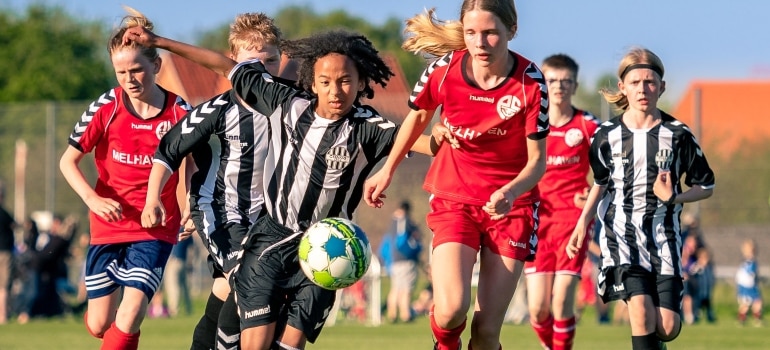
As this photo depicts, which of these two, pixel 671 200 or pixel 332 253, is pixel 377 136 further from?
pixel 671 200

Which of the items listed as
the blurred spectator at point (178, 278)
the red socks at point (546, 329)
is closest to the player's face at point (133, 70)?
the red socks at point (546, 329)

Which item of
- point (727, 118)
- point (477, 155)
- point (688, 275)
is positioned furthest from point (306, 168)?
point (727, 118)

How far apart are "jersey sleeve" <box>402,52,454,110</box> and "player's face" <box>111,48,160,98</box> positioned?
179 centimetres

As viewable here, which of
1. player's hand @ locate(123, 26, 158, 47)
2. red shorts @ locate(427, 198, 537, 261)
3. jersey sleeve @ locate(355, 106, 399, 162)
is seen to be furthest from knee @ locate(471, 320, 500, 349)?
player's hand @ locate(123, 26, 158, 47)

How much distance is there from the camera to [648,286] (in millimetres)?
7758

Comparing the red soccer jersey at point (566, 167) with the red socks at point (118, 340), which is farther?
the red soccer jersey at point (566, 167)

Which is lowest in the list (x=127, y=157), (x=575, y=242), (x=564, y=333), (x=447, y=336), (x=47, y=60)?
(x=564, y=333)

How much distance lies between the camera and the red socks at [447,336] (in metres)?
7.03

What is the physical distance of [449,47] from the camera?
7102mm

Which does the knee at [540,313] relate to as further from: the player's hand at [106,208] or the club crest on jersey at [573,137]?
the player's hand at [106,208]

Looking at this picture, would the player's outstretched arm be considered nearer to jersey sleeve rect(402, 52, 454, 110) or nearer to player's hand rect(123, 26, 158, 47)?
player's hand rect(123, 26, 158, 47)

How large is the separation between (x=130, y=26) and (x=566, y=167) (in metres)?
3.92

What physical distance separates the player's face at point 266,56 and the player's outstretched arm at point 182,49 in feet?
1.00

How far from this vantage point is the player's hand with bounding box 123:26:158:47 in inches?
268
